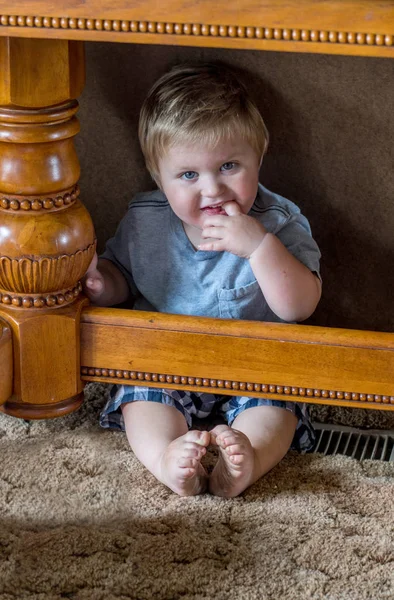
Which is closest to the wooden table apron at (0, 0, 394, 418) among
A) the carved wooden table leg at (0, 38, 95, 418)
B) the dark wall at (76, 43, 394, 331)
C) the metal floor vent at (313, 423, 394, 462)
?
the carved wooden table leg at (0, 38, 95, 418)

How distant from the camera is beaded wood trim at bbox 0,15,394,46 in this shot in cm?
84

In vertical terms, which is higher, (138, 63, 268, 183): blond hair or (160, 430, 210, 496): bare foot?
(138, 63, 268, 183): blond hair

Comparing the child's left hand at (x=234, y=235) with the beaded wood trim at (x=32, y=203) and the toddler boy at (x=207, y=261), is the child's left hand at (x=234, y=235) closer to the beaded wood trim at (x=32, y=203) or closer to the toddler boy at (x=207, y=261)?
the toddler boy at (x=207, y=261)

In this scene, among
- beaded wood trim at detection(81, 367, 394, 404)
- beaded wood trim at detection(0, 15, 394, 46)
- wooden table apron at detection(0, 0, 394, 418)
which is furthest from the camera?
beaded wood trim at detection(81, 367, 394, 404)

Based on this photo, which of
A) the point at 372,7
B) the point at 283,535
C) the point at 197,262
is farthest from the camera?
the point at 197,262

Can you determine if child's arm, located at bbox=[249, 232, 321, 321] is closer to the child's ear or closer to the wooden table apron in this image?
the wooden table apron

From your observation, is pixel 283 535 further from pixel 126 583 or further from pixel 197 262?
pixel 197 262

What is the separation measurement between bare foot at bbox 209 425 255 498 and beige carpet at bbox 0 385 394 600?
0.01m

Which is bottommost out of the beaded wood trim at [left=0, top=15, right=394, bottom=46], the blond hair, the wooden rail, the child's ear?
the wooden rail

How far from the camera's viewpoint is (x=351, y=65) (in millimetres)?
1189

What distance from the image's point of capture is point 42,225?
39.6 inches

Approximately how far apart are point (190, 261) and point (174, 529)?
368mm

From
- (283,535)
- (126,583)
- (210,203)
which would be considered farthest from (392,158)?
(126,583)

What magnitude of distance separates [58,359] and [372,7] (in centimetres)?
51
